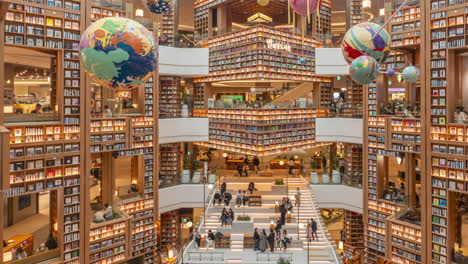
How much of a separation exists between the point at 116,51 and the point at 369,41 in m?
3.46

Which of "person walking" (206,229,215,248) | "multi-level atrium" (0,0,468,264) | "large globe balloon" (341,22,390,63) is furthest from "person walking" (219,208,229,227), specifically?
"large globe balloon" (341,22,390,63)

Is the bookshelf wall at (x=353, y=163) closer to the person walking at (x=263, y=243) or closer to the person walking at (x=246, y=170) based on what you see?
the person walking at (x=246, y=170)

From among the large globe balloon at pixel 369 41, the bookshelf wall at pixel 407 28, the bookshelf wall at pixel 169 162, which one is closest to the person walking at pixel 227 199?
the bookshelf wall at pixel 169 162

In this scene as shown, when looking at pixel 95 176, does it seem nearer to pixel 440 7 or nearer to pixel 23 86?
pixel 23 86

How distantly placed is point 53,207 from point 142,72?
30.4 feet

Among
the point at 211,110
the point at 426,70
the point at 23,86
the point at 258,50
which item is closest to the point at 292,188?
the point at 211,110

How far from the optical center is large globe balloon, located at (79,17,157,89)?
14.1ft

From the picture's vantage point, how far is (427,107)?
1152 cm

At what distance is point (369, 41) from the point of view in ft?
17.2

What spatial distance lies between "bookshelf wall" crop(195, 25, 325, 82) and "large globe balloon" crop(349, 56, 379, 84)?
429 inches

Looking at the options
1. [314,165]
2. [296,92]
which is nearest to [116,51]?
[314,165]

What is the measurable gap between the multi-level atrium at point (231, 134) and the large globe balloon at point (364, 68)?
3 centimetres

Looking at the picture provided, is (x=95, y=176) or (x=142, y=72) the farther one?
(x=95, y=176)

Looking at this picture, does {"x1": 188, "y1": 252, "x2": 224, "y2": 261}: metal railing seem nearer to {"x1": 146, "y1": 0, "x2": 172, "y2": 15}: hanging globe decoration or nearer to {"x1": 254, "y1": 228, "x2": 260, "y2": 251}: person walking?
{"x1": 254, "y1": 228, "x2": 260, "y2": 251}: person walking
